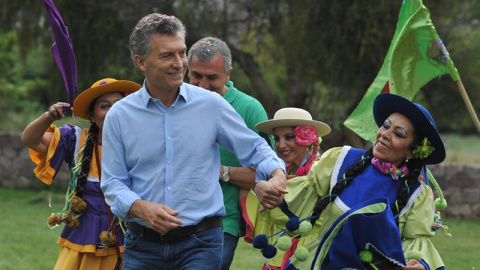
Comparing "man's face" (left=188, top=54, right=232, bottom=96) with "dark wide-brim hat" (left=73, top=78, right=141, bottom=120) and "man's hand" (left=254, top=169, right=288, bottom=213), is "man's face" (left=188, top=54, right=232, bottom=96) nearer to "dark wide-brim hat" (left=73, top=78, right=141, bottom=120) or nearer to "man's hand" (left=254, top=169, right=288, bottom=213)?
"dark wide-brim hat" (left=73, top=78, right=141, bottom=120)

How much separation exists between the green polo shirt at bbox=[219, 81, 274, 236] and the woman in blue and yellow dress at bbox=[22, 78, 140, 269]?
674 millimetres

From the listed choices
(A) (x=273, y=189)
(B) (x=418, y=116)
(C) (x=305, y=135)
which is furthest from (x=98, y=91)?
(B) (x=418, y=116)

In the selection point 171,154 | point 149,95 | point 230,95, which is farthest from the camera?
point 230,95

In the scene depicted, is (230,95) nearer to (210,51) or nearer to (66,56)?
(210,51)

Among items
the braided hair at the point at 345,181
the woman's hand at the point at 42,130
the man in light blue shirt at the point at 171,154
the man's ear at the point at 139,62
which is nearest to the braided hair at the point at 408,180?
the braided hair at the point at 345,181

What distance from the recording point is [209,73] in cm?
561

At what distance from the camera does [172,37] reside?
435 centimetres

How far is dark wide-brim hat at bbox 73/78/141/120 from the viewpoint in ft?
18.8

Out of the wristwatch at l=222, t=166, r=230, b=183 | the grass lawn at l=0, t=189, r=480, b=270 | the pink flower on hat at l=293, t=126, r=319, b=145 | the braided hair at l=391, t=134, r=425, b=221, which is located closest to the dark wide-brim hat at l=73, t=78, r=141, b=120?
the wristwatch at l=222, t=166, r=230, b=183

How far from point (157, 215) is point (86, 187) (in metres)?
1.85

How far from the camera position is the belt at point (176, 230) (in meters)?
4.30

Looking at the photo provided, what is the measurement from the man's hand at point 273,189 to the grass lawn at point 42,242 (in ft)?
19.3

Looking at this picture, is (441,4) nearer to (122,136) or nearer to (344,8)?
(344,8)

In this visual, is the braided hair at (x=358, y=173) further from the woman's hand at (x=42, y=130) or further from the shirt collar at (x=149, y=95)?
the woman's hand at (x=42, y=130)
